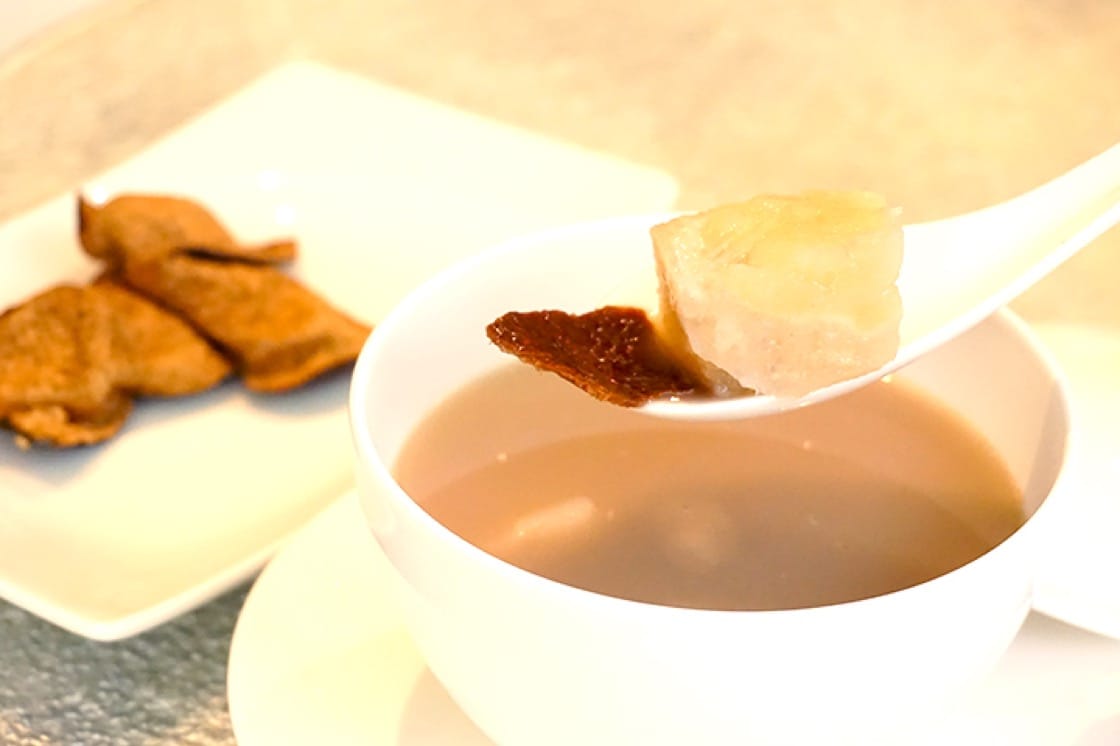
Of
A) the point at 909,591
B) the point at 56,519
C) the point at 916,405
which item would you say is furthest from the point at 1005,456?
the point at 56,519

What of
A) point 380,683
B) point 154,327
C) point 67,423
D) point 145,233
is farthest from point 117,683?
point 145,233

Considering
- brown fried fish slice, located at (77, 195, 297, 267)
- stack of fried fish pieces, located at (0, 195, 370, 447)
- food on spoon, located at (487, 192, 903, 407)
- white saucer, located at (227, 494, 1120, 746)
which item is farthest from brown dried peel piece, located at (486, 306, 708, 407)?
brown fried fish slice, located at (77, 195, 297, 267)

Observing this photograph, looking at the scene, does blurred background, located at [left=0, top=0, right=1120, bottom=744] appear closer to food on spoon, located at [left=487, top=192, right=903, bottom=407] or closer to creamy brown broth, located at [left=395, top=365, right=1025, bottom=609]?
creamy brown broth, located at [left=395, top=365, right=1025, bottom=609]

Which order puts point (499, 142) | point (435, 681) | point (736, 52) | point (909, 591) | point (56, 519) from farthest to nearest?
point (736, 52) → point (499, 142) → point (56, 519) → point (435, 681) → point (909, 591)

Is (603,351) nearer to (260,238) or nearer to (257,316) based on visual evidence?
(257,316)

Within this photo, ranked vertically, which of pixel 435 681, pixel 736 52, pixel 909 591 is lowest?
pixel 736 52

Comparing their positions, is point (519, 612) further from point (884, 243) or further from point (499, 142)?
point (499, 142)
